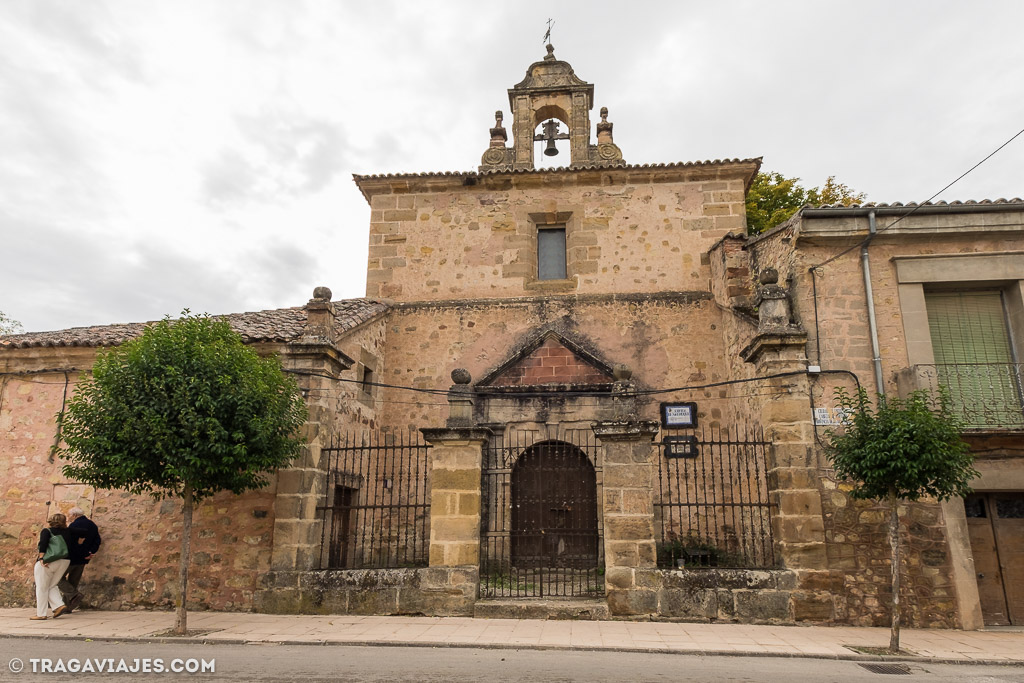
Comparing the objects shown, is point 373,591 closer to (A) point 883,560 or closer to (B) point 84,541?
(B) point 84,541

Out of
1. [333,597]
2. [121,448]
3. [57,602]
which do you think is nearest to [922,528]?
[333,597]

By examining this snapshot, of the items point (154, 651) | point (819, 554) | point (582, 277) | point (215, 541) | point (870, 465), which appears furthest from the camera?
point (582, 277)

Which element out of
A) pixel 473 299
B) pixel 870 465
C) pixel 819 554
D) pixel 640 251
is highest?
pixel 640 251

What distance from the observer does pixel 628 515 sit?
7949 mm

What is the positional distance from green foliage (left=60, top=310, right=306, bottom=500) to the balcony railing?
8312 millimetres

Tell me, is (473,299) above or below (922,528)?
above

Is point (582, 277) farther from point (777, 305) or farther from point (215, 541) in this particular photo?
point (215, 541)

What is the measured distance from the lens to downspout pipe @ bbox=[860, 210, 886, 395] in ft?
28.2

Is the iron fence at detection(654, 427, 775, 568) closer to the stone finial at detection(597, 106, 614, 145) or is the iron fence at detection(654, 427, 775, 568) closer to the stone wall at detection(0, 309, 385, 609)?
the stone wall at detection(0, 309, 385, 609)

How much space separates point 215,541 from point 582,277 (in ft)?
25.6

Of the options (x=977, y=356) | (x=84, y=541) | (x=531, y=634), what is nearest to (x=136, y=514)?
(x=84, y=541)

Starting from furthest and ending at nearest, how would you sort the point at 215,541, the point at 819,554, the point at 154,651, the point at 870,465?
the point at 215,541 → the point at 819,554 → the point at 870,465 → the point at 154,651

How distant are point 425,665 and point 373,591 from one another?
2.82m

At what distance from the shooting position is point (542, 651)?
6.11 m
